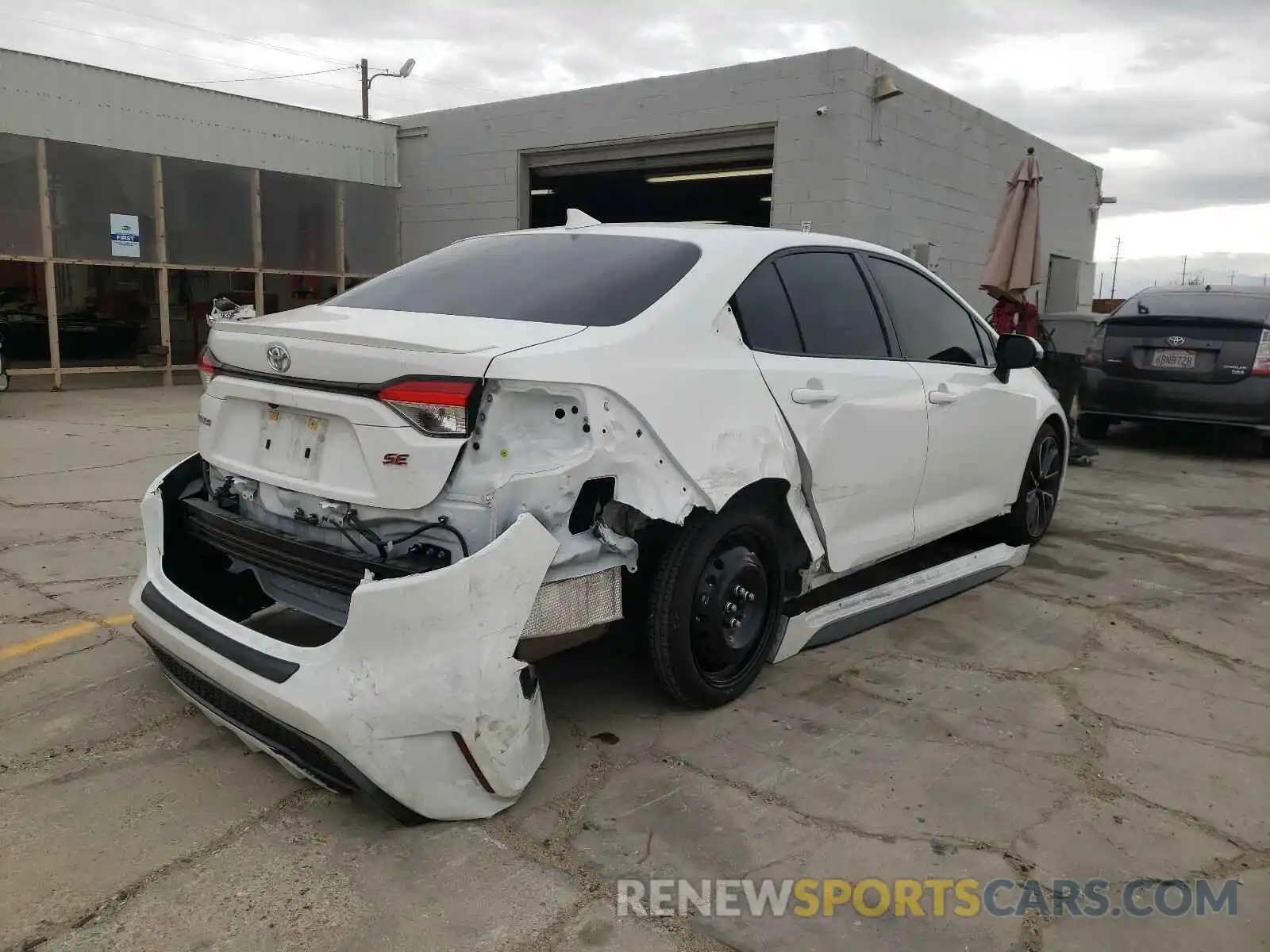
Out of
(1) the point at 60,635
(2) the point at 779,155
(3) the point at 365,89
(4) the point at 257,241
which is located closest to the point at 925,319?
(1) the point at 60,635

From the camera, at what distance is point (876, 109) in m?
10.5

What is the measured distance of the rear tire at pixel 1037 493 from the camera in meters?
5.06

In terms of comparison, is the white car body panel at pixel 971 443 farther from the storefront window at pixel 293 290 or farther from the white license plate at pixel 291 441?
the storefront window at pixel 293 290

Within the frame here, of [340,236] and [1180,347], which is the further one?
[340,236]

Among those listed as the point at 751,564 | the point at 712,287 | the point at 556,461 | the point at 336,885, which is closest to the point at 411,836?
the point at 336,885

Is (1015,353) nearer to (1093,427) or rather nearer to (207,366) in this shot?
(207,366)

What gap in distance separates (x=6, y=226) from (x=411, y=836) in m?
11.2

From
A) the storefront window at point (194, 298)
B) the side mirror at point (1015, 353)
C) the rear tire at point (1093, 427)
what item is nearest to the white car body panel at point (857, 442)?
the side mirror at point (1015, 353)

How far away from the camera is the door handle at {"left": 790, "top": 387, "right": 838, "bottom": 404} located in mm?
Answer: 3246

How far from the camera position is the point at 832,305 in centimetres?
362

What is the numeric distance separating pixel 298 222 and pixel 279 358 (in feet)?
39.0

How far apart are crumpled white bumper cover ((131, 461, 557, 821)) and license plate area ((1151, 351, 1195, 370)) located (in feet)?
25.4

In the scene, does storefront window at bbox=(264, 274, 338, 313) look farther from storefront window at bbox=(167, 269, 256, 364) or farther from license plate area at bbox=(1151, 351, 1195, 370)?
license plate area at bbox=(1151, 351, 1195, 370)

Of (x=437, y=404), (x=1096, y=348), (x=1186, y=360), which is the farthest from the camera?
(x=1096, y=348)
